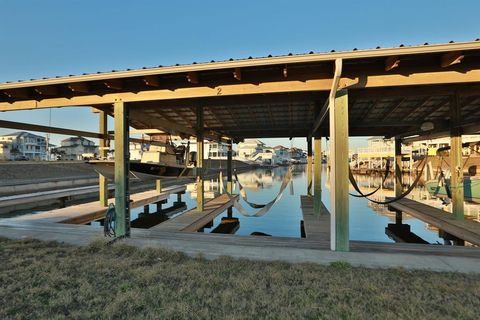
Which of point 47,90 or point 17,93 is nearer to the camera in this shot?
point 47,90

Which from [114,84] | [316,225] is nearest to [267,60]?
[114,84]

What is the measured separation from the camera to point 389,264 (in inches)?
191

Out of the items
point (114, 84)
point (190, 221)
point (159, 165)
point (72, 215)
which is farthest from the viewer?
point (159, 165)

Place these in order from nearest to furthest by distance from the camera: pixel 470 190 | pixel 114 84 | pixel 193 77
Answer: pixel 193 77, pixel 114 84, pixel 470 190

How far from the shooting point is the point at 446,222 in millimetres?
9562

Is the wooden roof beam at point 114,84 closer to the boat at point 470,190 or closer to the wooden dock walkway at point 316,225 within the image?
the wooden dock walkway at point 316,225

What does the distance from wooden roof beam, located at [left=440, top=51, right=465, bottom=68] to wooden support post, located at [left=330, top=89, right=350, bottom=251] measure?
1738mm

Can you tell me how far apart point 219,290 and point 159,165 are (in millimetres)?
8770

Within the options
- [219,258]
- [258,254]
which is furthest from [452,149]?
[219,258]

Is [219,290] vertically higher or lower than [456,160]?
lower

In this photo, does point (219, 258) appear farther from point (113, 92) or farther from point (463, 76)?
point (463, 76)

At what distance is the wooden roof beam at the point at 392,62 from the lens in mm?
5127

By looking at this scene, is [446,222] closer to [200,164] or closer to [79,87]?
[200,164]

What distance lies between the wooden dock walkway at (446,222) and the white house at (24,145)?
76.1m
